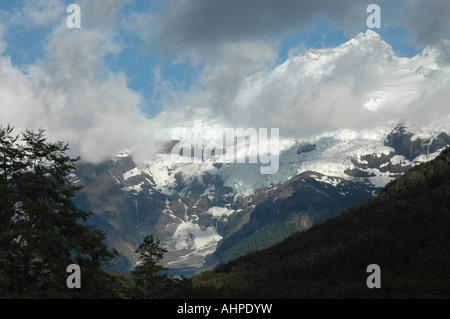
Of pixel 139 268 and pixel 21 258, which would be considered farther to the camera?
pixel 139 268

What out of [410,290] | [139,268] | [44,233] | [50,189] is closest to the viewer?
[44,233]

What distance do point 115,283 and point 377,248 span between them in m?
155

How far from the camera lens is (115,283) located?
63.6 meters

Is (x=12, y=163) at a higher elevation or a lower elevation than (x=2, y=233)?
higher

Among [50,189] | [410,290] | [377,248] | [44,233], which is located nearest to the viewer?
[44,233]
